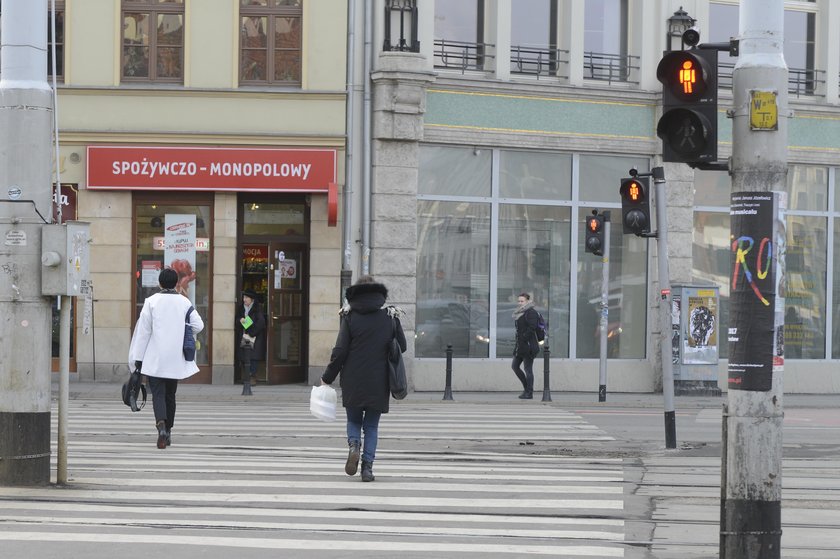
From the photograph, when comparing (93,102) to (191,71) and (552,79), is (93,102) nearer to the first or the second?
(191,71)

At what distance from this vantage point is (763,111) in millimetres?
7438

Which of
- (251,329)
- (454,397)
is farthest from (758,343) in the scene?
(251,329)

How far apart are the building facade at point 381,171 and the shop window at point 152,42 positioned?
1.5 inches

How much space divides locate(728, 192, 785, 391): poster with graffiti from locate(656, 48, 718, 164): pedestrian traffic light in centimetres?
47

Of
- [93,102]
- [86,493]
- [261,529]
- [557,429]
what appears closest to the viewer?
[261,529]

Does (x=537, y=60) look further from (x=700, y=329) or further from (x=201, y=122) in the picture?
(x=201, y=122)

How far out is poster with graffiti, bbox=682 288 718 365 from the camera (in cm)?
2497

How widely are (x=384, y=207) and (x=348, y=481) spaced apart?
44.0 ft

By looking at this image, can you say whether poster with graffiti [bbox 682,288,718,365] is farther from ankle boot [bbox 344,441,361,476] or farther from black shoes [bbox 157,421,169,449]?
ankle boot [bbox 344,441,361,476]

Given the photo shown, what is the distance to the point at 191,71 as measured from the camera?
80.6 feet

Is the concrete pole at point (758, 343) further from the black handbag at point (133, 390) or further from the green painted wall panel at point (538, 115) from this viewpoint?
the green painted wall panel at point (538, 115)

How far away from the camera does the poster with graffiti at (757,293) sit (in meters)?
7.34

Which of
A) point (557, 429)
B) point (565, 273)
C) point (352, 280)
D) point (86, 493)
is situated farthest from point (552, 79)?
point (86, 493)

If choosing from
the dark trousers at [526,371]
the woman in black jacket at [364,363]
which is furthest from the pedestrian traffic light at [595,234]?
the woman in black jacket at [364,363]
